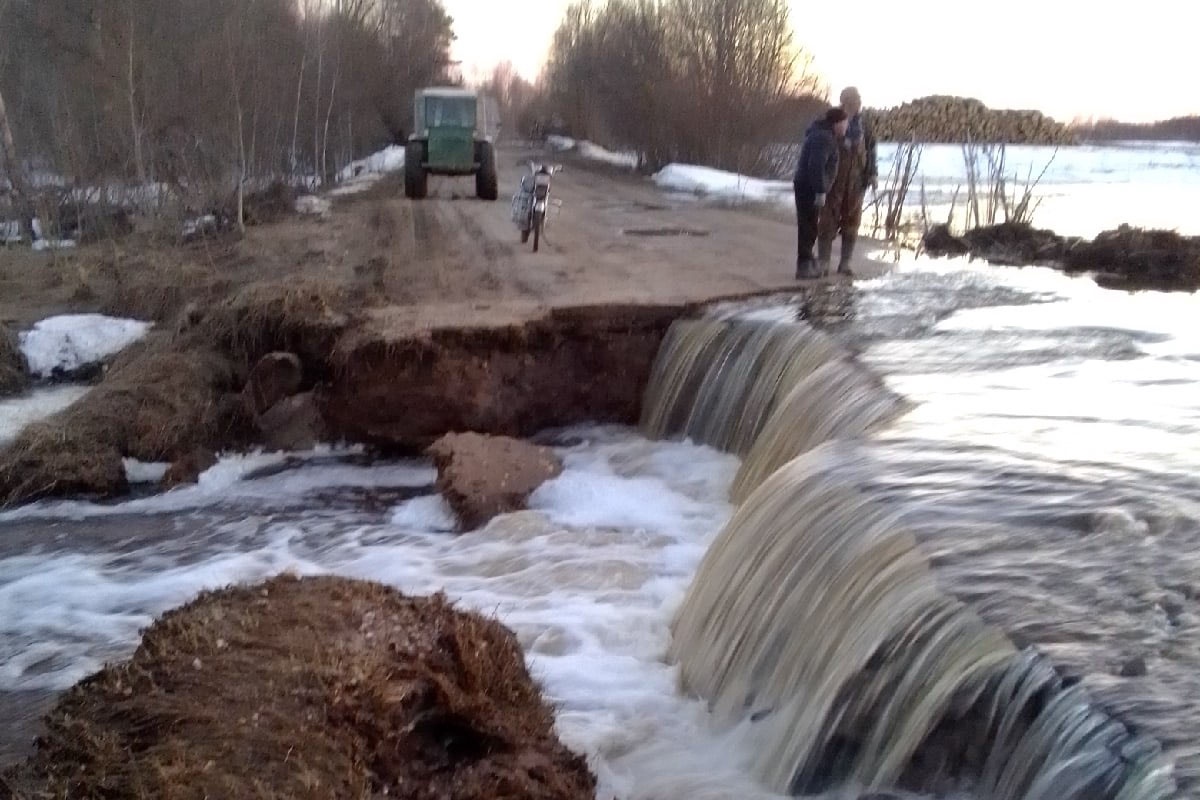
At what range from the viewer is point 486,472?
7.84 meters

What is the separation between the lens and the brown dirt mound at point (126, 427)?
8.07 meters

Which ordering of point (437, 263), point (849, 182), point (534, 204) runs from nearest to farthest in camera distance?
1. point (849, 182)
2. point (437, 263)
3. point (534, 204)

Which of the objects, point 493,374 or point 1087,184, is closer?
point 493,374

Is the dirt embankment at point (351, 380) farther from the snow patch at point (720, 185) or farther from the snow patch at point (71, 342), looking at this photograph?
the snow patch at point (720, 185)

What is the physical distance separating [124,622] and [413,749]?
3040 millimetres

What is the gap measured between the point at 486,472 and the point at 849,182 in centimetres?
496

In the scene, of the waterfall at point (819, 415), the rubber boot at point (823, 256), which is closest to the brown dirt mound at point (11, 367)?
the waterfall at point (819, 415)

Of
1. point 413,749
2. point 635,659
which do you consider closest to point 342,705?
point 413,749

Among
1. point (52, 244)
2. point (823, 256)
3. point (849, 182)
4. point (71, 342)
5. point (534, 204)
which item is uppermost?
point (849, 182)

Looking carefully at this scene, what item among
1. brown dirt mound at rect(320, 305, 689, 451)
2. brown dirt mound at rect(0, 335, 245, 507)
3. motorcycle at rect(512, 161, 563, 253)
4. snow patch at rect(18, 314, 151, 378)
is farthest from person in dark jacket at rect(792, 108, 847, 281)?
snow patch at rect(18, 314, 151, 378)

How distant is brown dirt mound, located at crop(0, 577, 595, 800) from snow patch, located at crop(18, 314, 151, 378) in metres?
7.00

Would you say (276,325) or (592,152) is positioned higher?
(592,152)

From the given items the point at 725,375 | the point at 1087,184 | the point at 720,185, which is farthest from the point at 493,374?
the point at 1087,184

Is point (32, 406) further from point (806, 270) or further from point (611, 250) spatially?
point (806, 270)
